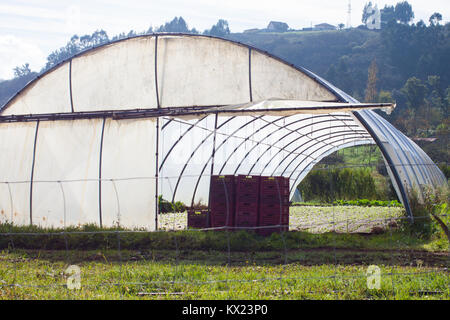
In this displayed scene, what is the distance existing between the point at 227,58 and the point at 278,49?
119 meters

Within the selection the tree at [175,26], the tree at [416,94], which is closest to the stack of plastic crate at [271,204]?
the tree at [416,94]

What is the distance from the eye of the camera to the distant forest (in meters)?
55.9

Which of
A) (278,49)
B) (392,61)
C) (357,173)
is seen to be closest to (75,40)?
(278,49)

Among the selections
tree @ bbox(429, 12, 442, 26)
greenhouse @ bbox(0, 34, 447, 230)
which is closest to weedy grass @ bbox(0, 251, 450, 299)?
greenhouse @ bbox(0, 34, 447, 230)

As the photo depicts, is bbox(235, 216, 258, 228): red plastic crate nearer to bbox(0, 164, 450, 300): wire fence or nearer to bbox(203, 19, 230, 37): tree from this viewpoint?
bbox(0, 164, 450, 300): wire fence

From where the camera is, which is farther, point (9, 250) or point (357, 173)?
point (357, 173)

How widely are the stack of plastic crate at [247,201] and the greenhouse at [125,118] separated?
4.17ft

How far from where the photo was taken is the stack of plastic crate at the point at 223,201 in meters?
13.3

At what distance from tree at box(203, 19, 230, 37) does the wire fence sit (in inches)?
5440

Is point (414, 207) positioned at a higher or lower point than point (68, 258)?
higher

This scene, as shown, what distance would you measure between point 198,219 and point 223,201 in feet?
4.05

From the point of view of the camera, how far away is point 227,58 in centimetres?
1416
